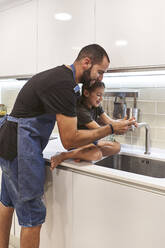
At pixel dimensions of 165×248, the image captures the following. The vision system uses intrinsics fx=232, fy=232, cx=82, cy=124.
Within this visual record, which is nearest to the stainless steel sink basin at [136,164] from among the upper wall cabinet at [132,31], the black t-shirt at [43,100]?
the black t-shirt at [43,100]

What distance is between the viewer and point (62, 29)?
1.69m

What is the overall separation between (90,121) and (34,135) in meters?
0.42

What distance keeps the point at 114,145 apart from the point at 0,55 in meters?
1.34

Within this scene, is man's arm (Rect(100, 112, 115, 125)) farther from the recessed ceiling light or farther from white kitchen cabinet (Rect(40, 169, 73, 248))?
the recessed ceiling light

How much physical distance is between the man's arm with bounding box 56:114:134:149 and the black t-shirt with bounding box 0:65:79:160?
37 mm

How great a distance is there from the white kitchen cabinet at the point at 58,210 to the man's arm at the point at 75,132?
9.2 inches

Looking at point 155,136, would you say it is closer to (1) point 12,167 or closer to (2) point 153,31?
(2) point 153,31

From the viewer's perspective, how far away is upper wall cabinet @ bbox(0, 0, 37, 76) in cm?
190

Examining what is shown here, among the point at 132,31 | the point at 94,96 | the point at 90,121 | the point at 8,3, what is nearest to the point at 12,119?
the point at 90,121

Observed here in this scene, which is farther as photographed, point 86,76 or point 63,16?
point 63,16

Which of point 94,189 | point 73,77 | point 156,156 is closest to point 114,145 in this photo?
point 156,156

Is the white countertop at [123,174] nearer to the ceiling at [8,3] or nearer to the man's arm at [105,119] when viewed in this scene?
the man's arm at [105,119]

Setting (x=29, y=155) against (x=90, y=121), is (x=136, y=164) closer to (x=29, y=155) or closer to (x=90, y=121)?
(x=90, y=121)

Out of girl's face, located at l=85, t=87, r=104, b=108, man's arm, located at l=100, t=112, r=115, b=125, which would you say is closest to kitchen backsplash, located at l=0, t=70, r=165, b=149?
man's arm, located at l=100, t=112, r=115, b=125
